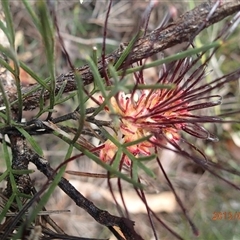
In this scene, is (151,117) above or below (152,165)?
below

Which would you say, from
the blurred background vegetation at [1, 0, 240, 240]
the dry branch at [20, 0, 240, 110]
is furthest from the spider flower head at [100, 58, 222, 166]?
the blurred background vegetation at [1, 0, 240, 240]

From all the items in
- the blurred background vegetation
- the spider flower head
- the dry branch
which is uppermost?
the blurred background vegetation

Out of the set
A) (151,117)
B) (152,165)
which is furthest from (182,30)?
(152,165)

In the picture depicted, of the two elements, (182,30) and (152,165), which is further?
(152,165)

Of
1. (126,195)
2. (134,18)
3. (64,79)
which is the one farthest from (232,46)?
(64,79)

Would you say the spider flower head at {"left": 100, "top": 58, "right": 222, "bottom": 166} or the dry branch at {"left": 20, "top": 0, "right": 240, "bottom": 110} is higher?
the dry branch at {"left": 20, "top": 0, "right": 240, "bottom": 110}

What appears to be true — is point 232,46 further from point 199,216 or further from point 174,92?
point 174,92

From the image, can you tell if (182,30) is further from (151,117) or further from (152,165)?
(152,165)

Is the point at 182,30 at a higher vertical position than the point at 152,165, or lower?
lower

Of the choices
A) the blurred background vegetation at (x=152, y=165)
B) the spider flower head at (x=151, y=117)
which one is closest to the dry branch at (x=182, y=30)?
the spider flower head at (x=151, y=117)

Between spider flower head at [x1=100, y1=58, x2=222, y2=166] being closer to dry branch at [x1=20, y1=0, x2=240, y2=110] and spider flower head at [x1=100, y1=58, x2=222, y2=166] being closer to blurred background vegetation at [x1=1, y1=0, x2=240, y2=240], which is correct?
dry branch at [x1=20, y1=0, x2=240, y2=110]
